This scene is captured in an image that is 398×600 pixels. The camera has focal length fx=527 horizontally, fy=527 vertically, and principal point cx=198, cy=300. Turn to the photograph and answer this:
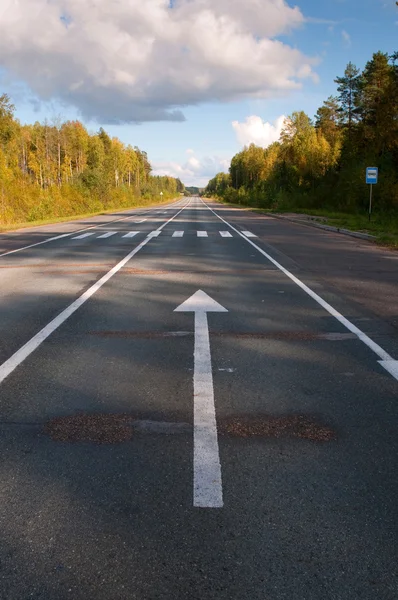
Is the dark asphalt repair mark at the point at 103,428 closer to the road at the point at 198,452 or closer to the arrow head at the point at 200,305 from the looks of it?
the road at the point at 198,452

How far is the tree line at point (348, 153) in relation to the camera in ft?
125

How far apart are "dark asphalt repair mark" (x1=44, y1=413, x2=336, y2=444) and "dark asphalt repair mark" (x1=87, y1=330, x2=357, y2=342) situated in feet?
7.88

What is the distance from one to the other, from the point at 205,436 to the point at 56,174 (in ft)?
327

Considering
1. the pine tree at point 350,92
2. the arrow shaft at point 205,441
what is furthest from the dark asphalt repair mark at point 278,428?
the pine tree at point 350,92

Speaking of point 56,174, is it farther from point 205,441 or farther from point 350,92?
point 205,441

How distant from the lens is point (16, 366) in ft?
17.2

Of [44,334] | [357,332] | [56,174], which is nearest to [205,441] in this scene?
[44,334]

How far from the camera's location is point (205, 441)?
3.62m

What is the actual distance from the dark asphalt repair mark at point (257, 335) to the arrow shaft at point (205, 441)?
32.5 inches

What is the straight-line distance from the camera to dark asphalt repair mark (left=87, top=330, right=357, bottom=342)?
21.0ft

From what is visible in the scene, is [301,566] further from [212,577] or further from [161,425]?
[161,425]

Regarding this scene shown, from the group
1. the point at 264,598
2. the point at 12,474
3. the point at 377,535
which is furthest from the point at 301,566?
the point at 12,474

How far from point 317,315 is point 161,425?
435cm

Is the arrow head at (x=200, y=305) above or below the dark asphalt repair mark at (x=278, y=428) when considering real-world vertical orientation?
below
